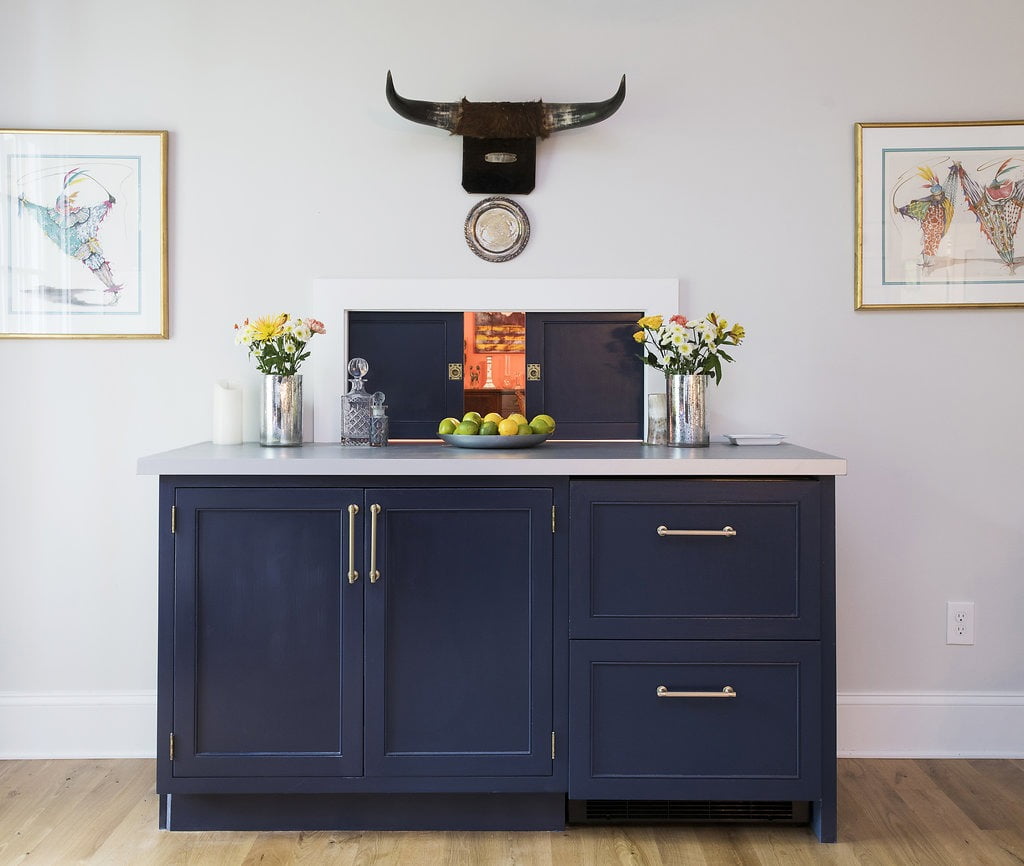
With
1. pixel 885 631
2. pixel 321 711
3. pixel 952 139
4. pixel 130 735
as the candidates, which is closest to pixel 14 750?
pixel 130 735

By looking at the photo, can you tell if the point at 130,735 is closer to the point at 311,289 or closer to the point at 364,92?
the point at 311,289

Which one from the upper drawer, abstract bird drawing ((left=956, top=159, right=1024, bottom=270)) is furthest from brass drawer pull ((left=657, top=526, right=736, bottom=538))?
abstract bird drawing ((left=956, top=159, right=1024, bottom=270))

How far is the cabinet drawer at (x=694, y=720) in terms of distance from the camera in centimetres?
209

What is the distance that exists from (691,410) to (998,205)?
47.3 inches

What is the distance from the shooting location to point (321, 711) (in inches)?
83.0

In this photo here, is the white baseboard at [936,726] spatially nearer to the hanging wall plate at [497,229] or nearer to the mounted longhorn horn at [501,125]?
the hanging wall plate at [497,229]

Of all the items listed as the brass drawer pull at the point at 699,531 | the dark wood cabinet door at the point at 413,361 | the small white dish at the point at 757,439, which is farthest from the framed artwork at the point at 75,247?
the small white dish at the point at 757,439

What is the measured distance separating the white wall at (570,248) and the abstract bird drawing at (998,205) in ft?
0.72

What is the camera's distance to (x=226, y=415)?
253cm

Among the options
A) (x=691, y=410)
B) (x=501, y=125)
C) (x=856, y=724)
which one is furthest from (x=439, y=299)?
(x=856, y=724)

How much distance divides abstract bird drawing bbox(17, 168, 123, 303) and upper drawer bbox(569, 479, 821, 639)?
168 centimetres

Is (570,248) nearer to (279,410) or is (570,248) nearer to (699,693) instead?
(279,410)

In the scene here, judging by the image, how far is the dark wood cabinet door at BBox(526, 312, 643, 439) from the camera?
8.84 ft

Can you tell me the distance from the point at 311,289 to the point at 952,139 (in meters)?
2.06
